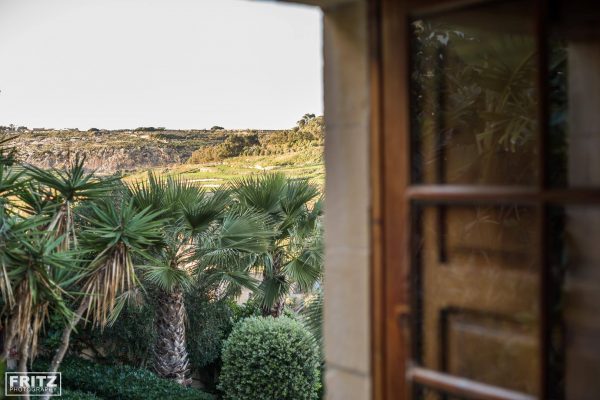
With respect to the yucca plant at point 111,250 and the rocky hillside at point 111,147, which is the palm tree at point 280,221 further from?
the rocky hillside at point 111,147

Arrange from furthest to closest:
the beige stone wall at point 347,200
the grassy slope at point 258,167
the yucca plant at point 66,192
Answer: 1. the grassy slope at point 258,167
2. the yucca plant at point 66,192
3. the beige stone wall at point 347,200

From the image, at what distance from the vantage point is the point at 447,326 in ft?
4.10

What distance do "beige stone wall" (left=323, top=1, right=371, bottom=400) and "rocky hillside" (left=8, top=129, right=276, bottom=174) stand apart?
9373 millimetres

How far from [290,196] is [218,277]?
127cm

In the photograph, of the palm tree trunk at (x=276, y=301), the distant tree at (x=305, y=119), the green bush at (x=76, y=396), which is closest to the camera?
the green bush at (x=76, y=396)

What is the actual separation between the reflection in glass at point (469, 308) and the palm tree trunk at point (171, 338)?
19.7ft

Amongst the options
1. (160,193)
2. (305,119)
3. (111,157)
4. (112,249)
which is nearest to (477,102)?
(112,249)

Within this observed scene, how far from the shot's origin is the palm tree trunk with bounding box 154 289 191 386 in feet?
23.7

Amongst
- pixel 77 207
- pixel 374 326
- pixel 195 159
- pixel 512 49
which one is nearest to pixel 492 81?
pixel 512 49

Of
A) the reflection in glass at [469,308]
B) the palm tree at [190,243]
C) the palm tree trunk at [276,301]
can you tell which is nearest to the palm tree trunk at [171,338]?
the palm tree at [190,243]

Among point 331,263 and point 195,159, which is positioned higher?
point 195,159

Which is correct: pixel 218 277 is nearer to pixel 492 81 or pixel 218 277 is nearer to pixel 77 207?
pixel 77 207

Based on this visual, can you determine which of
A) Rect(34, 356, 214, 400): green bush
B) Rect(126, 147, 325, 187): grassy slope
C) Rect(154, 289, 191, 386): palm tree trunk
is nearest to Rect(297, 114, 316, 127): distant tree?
Rect(126, 147, 325, 187): grassy slope

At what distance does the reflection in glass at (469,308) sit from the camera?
119cm
